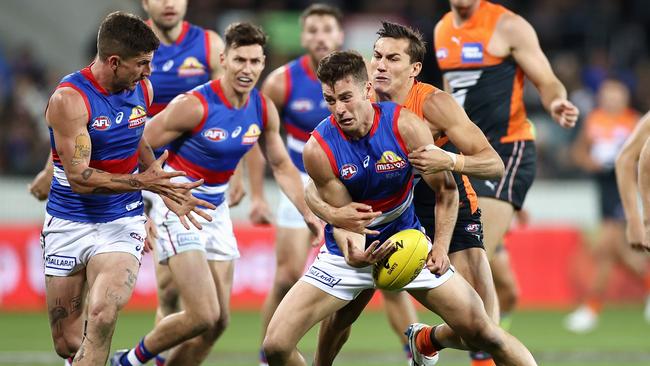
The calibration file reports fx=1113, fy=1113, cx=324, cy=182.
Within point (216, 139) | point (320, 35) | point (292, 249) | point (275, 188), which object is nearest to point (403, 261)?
point (216, 139)

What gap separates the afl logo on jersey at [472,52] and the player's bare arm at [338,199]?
6.80 ft

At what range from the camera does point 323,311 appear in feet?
22.9

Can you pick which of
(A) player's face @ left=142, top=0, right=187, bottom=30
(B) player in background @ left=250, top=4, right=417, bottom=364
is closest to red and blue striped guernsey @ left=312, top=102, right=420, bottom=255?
(B) player in background @ left=250, top=4, right=417, bottom=364

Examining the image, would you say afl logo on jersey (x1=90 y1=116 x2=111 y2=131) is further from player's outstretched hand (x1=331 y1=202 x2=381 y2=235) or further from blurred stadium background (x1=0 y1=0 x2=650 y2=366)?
blurred stadium background (x1=0 y1=0 x2=650 y2=366)

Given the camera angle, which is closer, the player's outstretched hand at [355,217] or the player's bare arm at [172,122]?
the player's outstretched hand at [355,217]

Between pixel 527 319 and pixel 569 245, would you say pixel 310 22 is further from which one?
pixel 569 245

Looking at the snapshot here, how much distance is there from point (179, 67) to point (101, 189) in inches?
102

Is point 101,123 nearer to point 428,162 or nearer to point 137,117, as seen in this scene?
point 137,117

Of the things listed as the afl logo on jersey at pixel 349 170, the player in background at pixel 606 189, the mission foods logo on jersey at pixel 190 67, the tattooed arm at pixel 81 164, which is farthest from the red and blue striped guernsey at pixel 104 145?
the player in background at pixel 606 189

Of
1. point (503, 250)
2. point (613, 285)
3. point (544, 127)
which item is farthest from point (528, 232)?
point (503, 250)

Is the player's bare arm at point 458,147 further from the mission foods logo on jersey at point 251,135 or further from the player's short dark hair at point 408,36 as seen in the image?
the mission foods logo on jersey at point 251,135

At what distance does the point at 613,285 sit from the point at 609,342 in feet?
14.3

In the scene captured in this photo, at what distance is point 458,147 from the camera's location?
7.09 m

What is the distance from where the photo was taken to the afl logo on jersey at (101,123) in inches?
281
